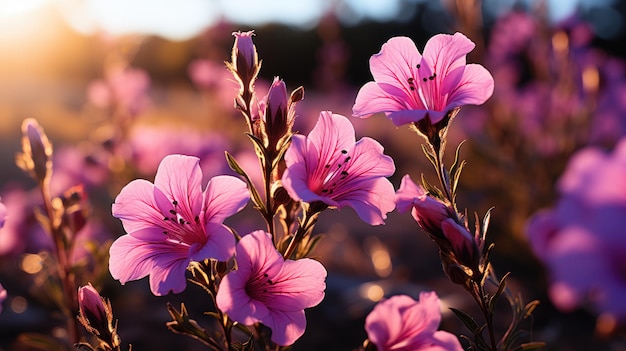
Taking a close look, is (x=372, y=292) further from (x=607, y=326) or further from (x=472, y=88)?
(x=472, y=88)

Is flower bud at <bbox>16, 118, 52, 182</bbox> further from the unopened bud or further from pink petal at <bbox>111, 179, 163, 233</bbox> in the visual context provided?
pink petal at <bbox>111, 179, 163, 233</bbox>

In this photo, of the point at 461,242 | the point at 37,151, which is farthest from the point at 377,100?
the point at 37,151

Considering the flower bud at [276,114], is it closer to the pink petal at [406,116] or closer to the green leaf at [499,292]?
the pink petal at [406,116]

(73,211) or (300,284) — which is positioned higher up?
(300,284)

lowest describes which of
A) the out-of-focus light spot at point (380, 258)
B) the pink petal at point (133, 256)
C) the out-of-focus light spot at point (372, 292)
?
the out-of-focus light spot at point (380, 258)

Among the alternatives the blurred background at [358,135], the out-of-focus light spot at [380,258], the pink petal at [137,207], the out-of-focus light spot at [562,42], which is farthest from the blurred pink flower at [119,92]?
the pink petal at [137,207]
